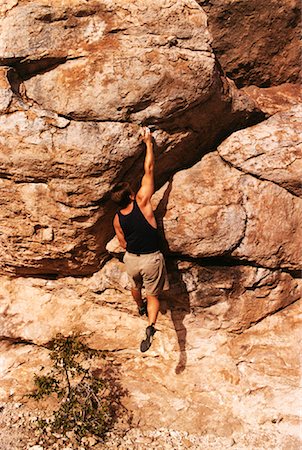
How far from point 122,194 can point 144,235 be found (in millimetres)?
706

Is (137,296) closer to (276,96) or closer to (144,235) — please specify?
(144,235)

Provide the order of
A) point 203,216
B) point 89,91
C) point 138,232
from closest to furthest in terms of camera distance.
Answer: point 89,91, point 138,232, point 203,216

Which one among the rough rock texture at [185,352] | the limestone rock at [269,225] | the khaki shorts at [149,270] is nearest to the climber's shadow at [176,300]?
the rough rock texture at [185,352]

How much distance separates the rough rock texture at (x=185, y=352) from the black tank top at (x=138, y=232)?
118 cm

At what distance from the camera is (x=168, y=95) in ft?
20.7

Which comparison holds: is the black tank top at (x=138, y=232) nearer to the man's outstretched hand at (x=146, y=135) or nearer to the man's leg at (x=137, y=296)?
the man's leg at (x=137, y=296)

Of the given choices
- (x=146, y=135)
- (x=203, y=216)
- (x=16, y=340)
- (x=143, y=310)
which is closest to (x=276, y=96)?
(x=203, y=216)

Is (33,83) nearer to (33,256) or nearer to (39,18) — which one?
(39,18)

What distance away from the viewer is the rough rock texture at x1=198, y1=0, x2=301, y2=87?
Answer: 720 cm

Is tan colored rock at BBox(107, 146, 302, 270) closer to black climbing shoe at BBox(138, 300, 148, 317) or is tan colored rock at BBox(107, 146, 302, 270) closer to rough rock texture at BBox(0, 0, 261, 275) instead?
rough rock texture at BBox(0, 0, 261, 275)

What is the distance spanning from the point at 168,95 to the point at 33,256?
3.40 meters

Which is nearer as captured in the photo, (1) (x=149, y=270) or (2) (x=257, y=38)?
(1) (x=149, y=270)

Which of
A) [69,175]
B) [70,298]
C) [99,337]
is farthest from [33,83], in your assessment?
[99,337]

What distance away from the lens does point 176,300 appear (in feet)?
24.2
